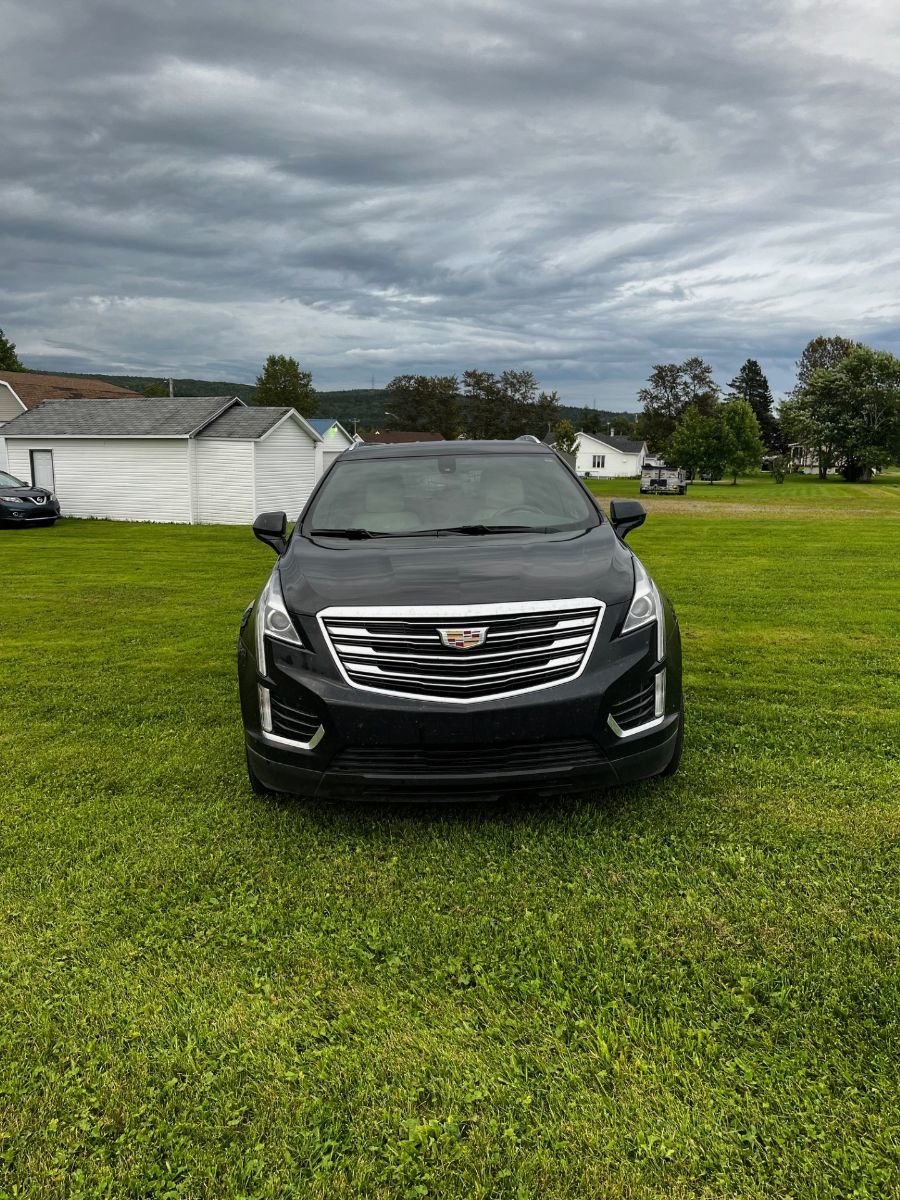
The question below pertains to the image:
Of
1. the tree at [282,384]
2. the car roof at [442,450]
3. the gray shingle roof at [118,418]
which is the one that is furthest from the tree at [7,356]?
the car roof at [442,450]

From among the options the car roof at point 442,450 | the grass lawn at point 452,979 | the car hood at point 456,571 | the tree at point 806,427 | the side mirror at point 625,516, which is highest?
the tree at point 806,427

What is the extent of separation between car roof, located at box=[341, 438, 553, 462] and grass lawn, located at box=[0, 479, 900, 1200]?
2110 mm

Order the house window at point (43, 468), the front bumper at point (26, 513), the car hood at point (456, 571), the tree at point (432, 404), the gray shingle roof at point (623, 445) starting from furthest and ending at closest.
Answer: the tree at point (432, 404) < the gray shingle roof at point (623, 445) < the house window at point (43, 468) < the front bumper at point (26, 513) < the car hood at point (456, 571)

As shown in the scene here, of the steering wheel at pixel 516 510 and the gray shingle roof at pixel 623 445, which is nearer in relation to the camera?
the steering wheel at pixel 516 510

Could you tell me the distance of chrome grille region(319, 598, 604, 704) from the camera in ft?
10.2

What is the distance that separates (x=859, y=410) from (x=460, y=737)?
65.6 meters

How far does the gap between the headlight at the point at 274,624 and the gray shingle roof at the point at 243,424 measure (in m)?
22.8

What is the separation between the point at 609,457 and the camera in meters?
94.2

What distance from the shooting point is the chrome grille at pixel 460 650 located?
10.2 feet

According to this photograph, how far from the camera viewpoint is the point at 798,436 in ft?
203

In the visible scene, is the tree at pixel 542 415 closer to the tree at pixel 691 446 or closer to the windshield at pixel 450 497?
the tree at pixel 691 446

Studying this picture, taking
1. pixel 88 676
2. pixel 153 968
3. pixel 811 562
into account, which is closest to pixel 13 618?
pixel 88 676

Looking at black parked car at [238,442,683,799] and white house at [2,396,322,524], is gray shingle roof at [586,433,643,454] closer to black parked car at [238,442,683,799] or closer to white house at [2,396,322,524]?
white house at [2,396,322,524]

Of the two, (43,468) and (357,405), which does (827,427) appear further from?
(357,405)
